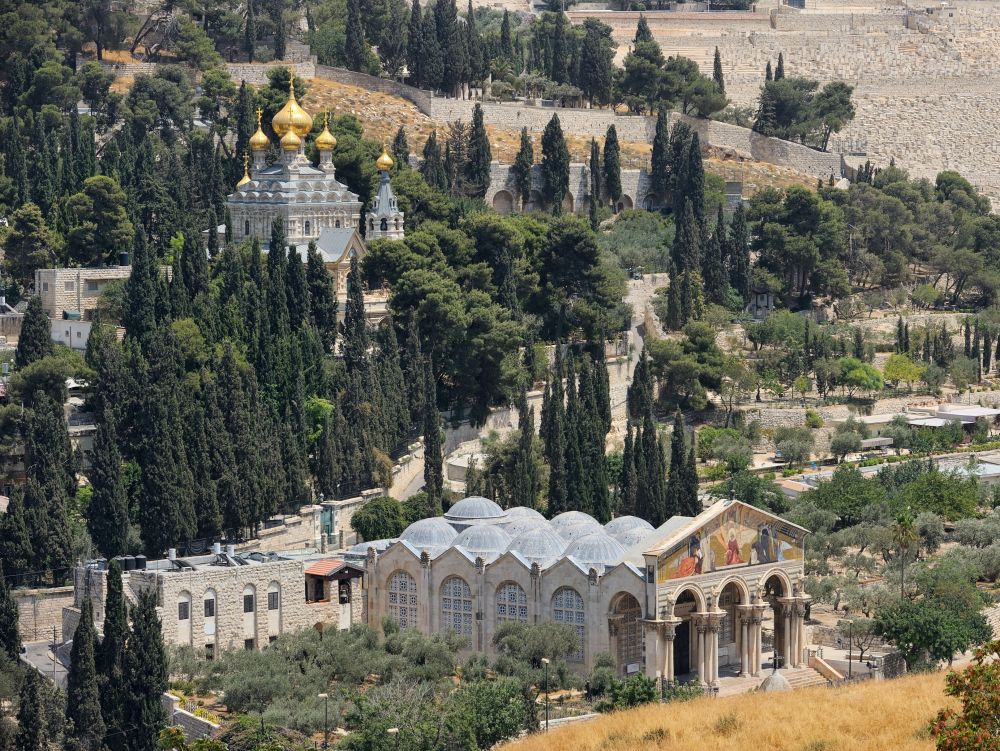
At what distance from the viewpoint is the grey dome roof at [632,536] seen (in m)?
59.2

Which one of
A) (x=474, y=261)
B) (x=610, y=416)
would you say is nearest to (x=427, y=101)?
(x=474, y=261)

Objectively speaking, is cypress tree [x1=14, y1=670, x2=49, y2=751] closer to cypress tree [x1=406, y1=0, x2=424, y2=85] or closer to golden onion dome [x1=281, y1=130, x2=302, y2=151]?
golden onion dome [x1=281, y1=130, x2=302, y2=151]

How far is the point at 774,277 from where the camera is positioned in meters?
93.6

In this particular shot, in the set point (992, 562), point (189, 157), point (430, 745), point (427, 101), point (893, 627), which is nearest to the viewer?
point (430, 745)

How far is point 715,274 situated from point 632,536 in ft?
102

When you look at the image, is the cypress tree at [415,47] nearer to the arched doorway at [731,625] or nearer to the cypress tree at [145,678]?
the arched doorway at [731,625]

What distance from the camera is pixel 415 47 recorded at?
105625 millimetres

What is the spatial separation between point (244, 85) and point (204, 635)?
37.1 meters

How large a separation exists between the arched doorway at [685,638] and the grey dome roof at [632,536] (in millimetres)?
1991

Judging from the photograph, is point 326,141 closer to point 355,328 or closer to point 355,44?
point 355,328

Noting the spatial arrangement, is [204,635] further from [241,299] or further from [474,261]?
[474,261]

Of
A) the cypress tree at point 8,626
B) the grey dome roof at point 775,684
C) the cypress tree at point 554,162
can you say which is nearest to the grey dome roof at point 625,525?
the grey dome roof at point 775,684

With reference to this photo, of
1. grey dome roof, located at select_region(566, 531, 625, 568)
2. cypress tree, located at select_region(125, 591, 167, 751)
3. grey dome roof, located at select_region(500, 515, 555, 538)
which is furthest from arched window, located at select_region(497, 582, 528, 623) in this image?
cypress tree, located at select_region(125, 591, 167, 751)

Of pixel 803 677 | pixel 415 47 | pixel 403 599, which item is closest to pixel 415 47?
pixel 415 47
